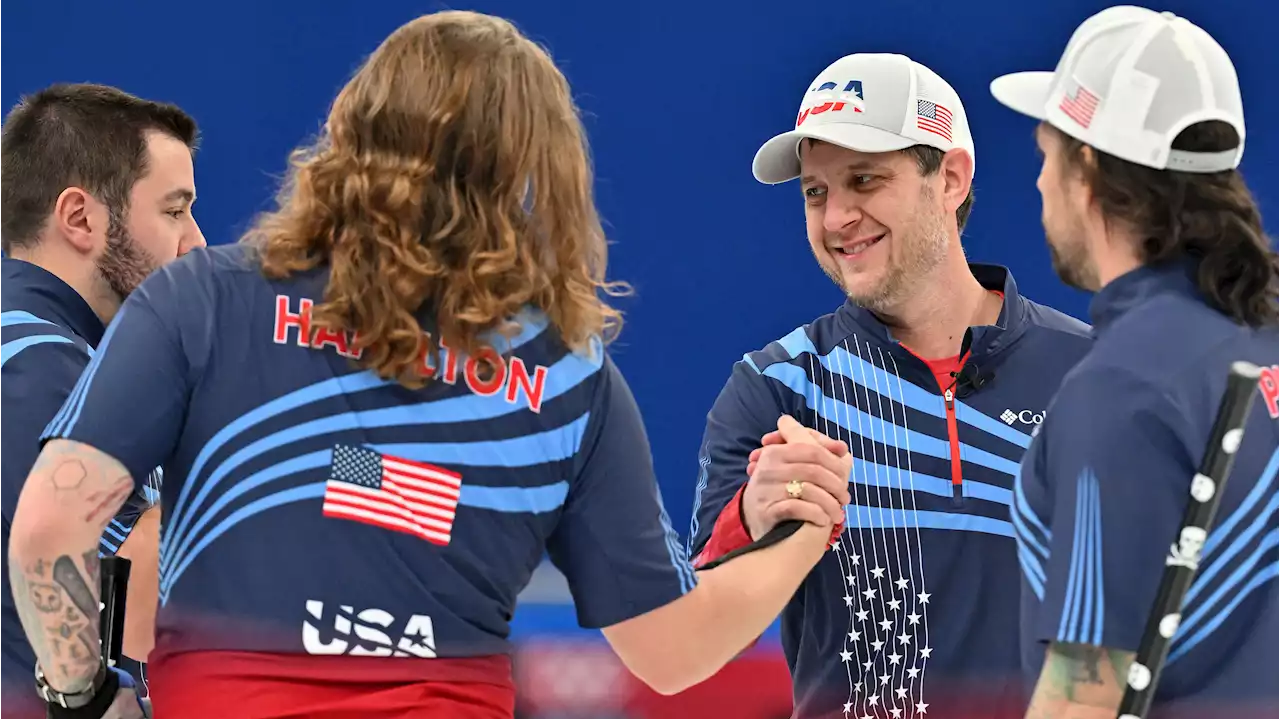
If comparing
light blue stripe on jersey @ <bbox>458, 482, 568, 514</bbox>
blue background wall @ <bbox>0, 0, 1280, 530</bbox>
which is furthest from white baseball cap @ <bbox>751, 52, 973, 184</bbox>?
blue background wall @ <bbox>0, 0, 1280, 530</bbox>

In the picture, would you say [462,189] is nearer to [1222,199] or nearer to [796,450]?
[796,450]

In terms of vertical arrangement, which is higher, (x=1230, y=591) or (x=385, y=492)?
(x=385, y=492)

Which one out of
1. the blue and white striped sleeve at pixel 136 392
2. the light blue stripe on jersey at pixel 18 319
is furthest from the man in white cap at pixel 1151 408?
the light blue stripe on jersey at pixel 18 319

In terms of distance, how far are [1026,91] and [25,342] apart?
1424 millimetres

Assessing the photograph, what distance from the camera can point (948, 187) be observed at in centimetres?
252

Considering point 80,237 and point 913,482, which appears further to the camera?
point 80,237

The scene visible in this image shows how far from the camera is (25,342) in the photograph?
2.12m

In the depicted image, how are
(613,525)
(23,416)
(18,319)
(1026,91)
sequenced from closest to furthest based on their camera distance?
1. (613,525)
2. (1026,91)
3. (23,416)
4. (18,319)

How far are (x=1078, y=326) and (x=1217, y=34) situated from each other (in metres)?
2.45

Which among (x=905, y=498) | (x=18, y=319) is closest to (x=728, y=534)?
(x=905, y=498)

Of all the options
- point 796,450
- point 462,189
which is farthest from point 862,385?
point 462,189

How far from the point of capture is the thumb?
2.08 m

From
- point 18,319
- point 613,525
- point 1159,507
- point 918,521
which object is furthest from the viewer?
point 918,521

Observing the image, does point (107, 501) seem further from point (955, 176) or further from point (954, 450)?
point (955, 176)
